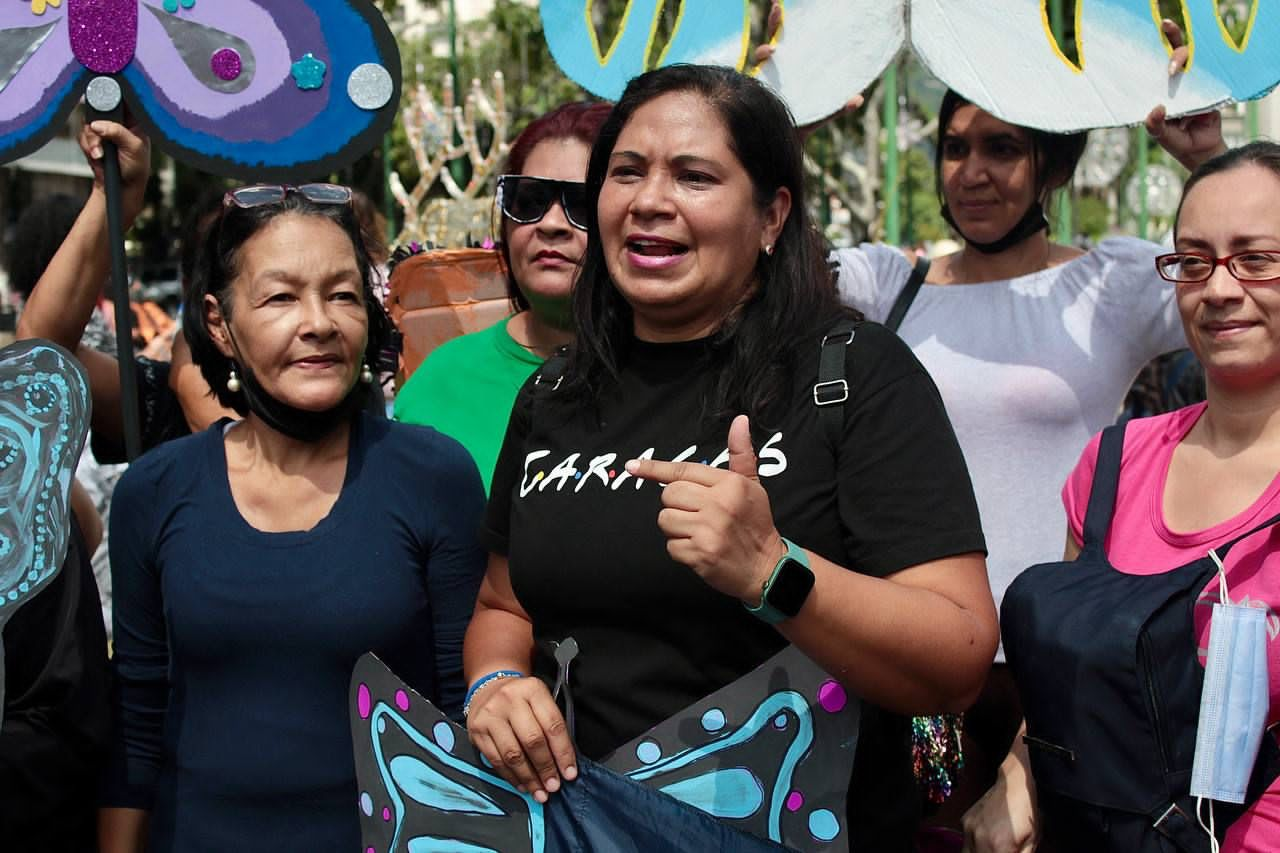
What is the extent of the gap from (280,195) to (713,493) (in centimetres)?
129

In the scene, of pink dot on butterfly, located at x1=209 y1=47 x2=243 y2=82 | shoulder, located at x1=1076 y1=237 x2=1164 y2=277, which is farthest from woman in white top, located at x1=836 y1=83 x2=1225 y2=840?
pink dot on butterfly, located at x1=209 y1=47 x2=243 y2=82

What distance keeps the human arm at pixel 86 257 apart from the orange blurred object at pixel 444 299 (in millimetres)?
1127

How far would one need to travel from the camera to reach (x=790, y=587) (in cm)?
163

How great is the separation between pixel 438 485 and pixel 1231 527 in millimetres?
1281

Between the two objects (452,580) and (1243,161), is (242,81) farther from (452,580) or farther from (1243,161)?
(1243,161)

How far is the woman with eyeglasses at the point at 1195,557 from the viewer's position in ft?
6.07

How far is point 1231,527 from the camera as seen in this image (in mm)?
1991

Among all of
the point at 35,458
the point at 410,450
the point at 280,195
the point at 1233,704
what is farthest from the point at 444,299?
the point at 1233,704

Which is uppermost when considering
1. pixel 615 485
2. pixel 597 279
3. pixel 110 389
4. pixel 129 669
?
pixel 597 279

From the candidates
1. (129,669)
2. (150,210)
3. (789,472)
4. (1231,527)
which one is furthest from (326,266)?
(150,210)

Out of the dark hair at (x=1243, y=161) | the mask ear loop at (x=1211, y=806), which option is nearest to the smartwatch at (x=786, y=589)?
the mask ear loop at (x=1211, y=806)

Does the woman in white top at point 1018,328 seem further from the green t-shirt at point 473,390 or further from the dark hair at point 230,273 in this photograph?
the dark hair at point 230,273

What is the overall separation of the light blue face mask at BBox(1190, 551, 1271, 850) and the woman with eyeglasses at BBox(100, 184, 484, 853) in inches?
46.8

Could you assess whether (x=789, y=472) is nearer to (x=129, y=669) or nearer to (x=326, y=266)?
(x=326, y=266)
